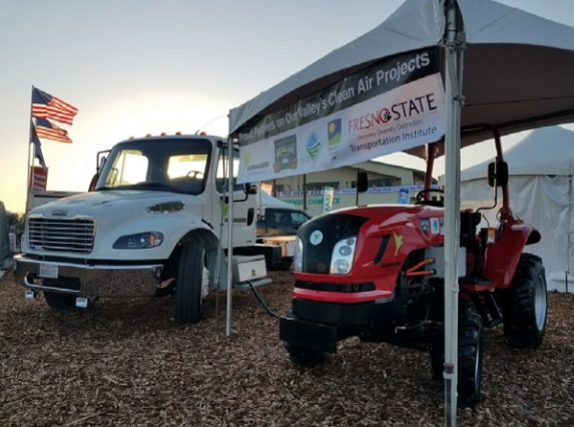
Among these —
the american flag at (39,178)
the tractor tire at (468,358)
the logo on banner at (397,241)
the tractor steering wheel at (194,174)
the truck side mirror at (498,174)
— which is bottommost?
the tractor tire at (468,358)

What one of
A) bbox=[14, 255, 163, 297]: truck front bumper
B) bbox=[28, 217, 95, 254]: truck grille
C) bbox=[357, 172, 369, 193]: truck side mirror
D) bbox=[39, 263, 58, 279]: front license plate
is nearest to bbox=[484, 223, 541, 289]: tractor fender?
bbox=[357, 172, 369, 193]: truck side mirror

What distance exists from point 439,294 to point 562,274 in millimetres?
6061

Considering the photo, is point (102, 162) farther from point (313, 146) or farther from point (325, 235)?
point (325, 235)

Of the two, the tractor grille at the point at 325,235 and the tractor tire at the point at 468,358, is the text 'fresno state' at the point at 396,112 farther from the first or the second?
the tractor tire at the point at 468,358

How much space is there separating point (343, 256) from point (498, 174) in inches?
86.1

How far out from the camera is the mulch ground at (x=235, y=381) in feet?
9.90

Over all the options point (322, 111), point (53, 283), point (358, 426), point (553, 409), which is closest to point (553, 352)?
point (553, 409)

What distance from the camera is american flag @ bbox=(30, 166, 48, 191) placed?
11594 mm

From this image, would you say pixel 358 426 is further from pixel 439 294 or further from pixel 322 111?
pixel 322 111

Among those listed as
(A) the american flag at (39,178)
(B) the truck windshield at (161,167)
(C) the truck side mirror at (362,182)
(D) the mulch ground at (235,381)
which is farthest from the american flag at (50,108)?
(C) the truck side mirror at (362,182)

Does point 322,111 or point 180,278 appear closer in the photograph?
point 322,111

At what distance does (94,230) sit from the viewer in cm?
488

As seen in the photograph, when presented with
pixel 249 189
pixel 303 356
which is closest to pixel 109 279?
pixel 249 189

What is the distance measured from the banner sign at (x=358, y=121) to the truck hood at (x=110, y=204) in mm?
1357
